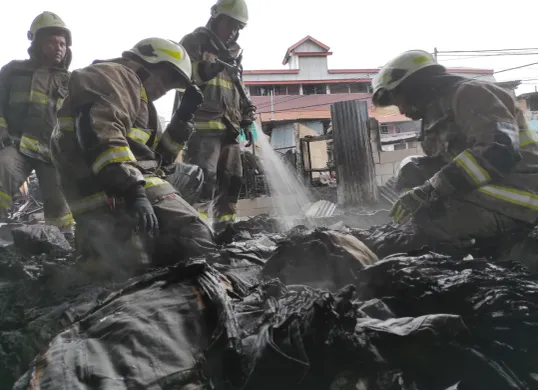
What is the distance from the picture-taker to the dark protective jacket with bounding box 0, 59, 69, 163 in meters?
4.18

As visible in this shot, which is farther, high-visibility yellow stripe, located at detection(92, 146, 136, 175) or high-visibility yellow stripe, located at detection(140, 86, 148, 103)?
high-visibility yellow stripe, located at detection(140, 86, 148, 103)

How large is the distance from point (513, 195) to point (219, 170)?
3081 mm

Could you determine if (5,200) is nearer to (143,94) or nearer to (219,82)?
(143,94)

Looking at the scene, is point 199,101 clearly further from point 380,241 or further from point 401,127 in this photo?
point 401,127

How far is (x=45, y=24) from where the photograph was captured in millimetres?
4133

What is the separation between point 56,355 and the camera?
1.04m

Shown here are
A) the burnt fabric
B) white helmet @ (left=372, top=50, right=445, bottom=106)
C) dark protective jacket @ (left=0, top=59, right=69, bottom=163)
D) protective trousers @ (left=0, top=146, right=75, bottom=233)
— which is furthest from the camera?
dark protective jacket @ (left=0, top=59, right=69, bottom=163)

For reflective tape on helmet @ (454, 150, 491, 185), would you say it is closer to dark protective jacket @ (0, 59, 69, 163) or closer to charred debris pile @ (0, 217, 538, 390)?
charred debris pile @ (0, 217, 538, 390)

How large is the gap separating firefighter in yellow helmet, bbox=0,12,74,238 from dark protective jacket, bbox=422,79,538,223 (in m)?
3.76

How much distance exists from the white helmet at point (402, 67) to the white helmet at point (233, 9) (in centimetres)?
205

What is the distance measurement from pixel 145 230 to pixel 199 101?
1402 mm

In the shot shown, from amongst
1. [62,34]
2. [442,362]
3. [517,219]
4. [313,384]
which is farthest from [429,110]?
[62,34]

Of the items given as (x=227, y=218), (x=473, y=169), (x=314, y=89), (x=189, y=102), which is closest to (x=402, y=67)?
(x=473, y=169)

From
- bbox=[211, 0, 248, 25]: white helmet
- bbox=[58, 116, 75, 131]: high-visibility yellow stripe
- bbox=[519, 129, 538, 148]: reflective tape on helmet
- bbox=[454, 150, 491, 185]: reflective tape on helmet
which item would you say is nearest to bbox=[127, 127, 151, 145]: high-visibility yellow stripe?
bbox=[58, 116, 75, 131]: high-visibility yellow stripe
